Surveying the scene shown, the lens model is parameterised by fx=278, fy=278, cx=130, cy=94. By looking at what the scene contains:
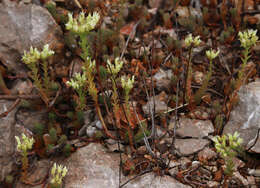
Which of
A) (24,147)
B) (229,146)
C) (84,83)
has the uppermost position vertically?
(84,83)

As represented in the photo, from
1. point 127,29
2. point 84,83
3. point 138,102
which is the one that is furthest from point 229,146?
point 127,29

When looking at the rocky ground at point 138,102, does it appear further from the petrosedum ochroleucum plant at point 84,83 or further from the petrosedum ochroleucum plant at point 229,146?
the petrosedum ochroleucum plant at point 229,146

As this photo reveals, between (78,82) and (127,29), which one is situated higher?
(127,29)

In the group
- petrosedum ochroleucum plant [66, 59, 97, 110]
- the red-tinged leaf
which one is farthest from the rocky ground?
petrosedum ochroleucum plant [66, 59, 97, 110]

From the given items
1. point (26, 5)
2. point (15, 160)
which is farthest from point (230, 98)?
point (26, 5)

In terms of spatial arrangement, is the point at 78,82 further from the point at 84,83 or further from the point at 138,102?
the point at 138,102

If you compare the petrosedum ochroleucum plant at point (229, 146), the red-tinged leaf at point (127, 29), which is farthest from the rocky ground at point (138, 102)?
the petrosedum ochroleucum plant at point (229, 146)

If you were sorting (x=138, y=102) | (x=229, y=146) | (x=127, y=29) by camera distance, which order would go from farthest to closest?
1. (x=127, y=29)
2. (x=138, y=102)
3. (x=229, y=146)

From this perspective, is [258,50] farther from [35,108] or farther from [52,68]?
[35,108]

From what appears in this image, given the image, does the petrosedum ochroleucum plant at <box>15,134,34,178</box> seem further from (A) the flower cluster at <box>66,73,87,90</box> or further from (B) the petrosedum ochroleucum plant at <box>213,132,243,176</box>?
(B) the petrosedum ochroleucum plant at <box>213,132,243,176</box>
